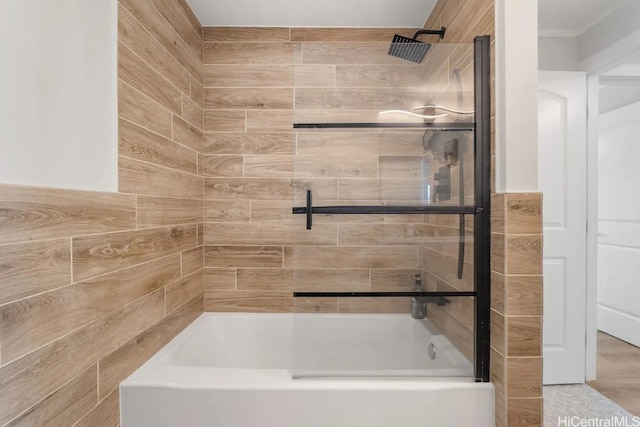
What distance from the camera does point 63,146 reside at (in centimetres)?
115

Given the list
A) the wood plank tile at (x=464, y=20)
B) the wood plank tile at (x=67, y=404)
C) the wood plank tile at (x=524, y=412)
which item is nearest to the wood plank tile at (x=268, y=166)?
the wood plank tile at (x=464, y=20)

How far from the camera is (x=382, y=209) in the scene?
161cm

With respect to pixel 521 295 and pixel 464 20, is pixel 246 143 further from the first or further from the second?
pixel 521 295

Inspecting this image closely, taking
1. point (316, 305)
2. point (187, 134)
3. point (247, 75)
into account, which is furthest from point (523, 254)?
point (247, 75)

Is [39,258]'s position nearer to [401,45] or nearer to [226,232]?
[226,232]

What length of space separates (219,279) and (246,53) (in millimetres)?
1634

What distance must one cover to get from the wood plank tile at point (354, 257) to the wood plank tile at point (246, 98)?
1.21 meters

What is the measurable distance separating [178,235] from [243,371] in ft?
2.90

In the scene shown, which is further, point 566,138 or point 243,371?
point 566,138

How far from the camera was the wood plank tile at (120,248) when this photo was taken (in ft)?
3.86

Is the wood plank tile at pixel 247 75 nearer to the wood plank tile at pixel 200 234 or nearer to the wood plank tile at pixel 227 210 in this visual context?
the wood plank tile at pixel 227 210

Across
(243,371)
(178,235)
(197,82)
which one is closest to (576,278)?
(243,371)

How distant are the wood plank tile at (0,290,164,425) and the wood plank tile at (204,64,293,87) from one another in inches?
62.9

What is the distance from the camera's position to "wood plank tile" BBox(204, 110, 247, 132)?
2.40m
